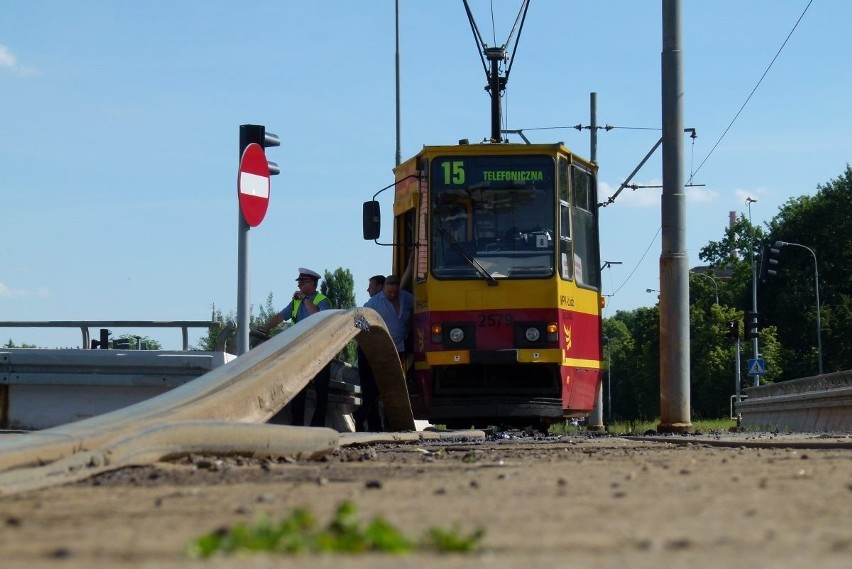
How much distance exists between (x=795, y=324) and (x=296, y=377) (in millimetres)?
79751

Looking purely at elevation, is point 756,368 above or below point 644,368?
below

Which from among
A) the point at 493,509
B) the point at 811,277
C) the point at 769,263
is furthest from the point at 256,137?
the point at 811,277

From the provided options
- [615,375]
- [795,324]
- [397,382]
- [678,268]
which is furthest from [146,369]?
[615,375]

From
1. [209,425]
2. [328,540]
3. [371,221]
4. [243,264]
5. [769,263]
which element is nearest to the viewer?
[328,540]

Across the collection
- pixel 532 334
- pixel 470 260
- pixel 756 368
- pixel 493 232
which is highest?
pixel 493 232

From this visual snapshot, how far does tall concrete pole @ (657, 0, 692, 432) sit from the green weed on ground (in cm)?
1279

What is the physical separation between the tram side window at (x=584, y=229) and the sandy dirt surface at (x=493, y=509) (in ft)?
32.7

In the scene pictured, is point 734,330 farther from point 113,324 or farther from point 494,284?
point 113,324

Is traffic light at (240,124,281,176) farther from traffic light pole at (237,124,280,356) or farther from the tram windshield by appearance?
the tram windshield

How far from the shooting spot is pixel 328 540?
380cm

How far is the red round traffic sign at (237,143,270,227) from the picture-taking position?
12.0 m

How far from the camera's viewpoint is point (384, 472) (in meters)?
7.18

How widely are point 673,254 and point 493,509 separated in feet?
40.2

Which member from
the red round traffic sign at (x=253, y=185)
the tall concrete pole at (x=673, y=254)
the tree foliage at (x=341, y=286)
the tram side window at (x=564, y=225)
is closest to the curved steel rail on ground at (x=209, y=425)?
the red round traffic sign at (x=253, y=185)
